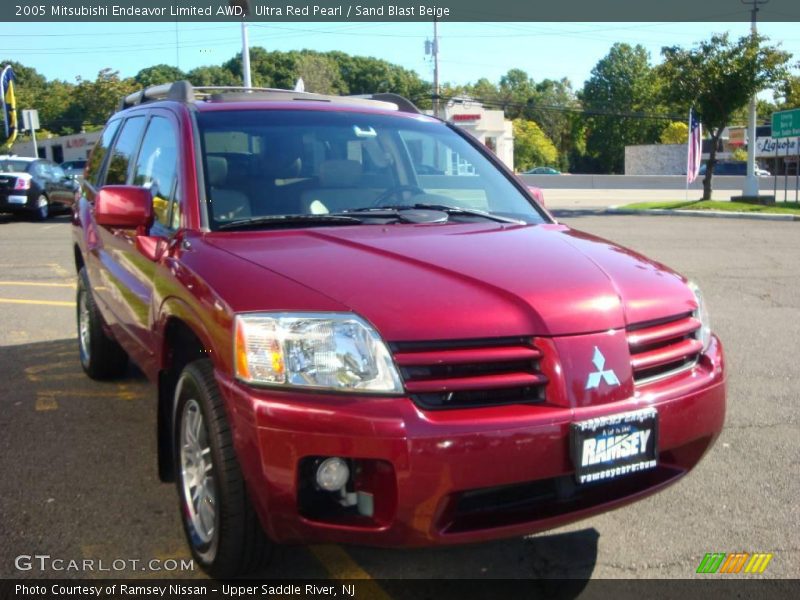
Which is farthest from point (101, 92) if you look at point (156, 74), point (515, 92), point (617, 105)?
point (515, 92)

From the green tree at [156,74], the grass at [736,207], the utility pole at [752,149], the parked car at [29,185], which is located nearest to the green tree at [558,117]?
the green tree at [156,74]

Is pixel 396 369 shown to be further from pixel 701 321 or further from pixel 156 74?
pixel 156 74

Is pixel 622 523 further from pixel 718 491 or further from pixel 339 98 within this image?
pixel 339 98

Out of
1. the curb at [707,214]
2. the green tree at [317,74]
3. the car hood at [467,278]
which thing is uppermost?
the green tree at [317,74]

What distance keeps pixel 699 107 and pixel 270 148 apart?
2307 cm

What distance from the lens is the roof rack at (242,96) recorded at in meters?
4.33

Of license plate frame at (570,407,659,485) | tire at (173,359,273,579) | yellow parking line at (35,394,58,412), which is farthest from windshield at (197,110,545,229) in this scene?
yellow parking line at (35,394,58,412)

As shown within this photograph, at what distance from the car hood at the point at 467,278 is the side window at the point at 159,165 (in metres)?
0.67

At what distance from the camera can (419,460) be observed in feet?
8.04

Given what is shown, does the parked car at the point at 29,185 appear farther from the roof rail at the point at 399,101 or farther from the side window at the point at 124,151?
the roof rail at the point at 399,101

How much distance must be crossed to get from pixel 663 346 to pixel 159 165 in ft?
8.45

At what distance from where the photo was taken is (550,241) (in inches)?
135

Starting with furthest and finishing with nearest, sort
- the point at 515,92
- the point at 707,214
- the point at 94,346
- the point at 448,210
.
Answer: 1. the point at 515,92
2. the point at 707,214
3. the point at 94,346
4. the point at 448,210

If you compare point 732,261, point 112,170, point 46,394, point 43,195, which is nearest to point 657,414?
Result: point 112,170
